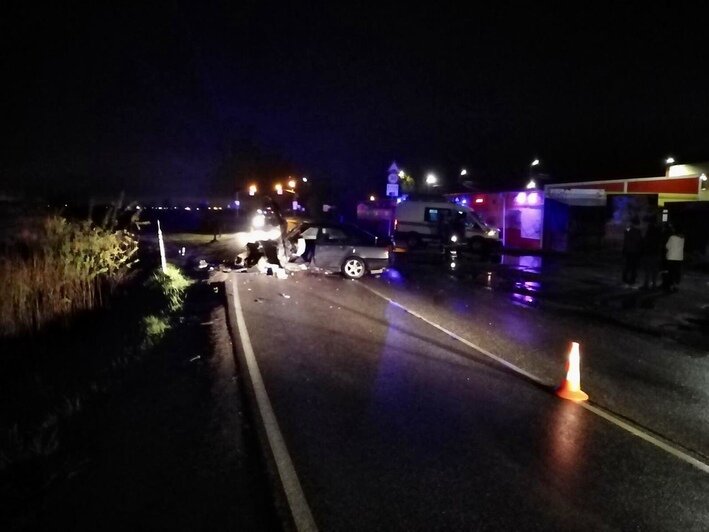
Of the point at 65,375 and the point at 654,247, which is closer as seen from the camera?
the point at 65,375

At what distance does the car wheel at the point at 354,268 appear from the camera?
56.5 ft

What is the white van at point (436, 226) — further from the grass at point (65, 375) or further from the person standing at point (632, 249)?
the grass at point (65, 375)

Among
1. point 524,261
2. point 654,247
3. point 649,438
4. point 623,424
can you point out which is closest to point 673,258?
point 654,247

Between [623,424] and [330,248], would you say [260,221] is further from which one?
[623,424]

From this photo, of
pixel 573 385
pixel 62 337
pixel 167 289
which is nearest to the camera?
pixel 573 385

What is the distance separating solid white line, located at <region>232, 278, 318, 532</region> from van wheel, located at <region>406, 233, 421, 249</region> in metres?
20.5

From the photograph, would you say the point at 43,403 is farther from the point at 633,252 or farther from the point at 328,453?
the point at 633,252

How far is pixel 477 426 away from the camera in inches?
229

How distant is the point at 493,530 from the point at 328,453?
1.63 metres

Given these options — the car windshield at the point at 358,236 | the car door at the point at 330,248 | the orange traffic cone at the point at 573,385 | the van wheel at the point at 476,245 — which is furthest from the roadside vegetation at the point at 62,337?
the van wheel at the point at 476,245

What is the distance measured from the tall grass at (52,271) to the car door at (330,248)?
5.61m

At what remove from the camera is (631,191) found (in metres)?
26.9

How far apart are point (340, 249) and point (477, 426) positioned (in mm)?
11596

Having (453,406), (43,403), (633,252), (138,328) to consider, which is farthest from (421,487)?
(633,252)
